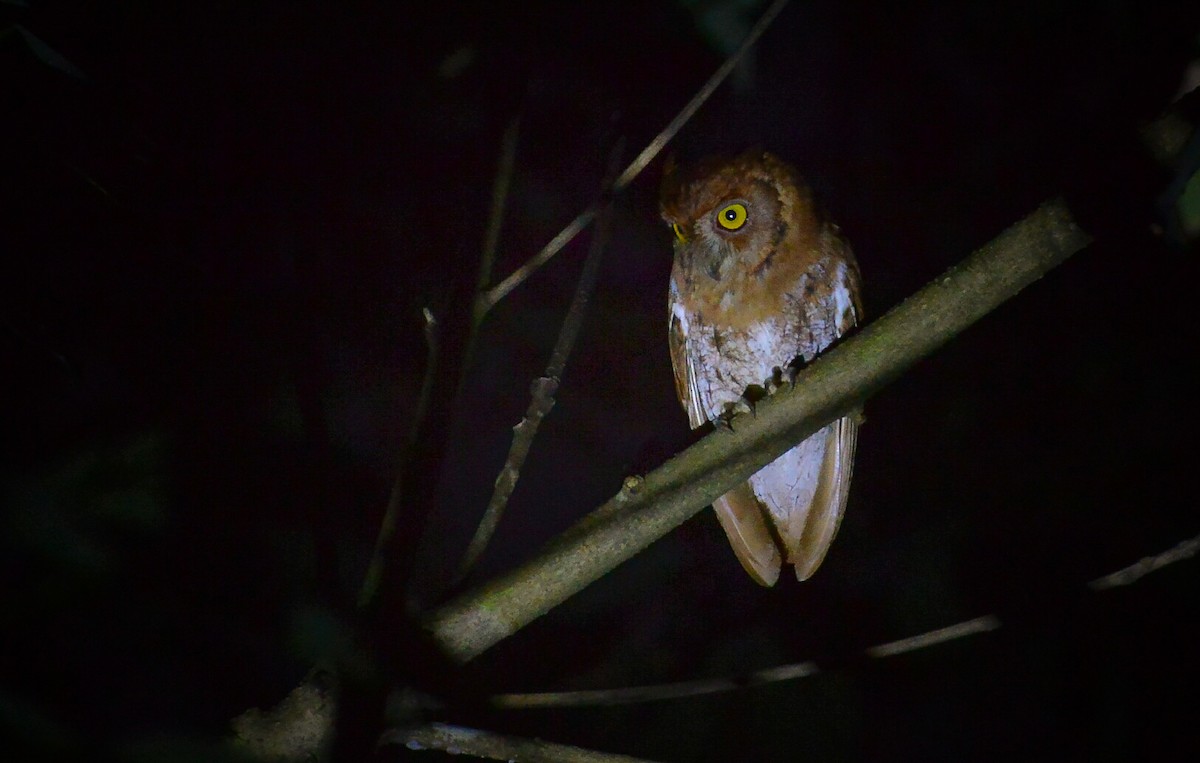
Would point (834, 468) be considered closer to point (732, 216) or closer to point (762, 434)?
point (732, 216)

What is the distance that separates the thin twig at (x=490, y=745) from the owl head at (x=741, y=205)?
1422 millimetres

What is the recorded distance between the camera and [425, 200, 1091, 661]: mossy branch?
1148mm

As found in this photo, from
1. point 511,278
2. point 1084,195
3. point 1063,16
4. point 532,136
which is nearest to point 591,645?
point 532,136

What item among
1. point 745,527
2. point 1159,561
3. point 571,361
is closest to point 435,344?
point 1159,561

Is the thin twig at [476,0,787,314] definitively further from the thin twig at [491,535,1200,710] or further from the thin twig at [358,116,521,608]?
the thin twig at [491,535,1200,710]

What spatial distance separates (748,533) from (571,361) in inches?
47.9

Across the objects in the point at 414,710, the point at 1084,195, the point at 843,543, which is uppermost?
the point at 843,543

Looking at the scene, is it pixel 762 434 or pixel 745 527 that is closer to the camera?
pixel 762 434

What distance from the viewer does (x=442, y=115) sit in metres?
2.74

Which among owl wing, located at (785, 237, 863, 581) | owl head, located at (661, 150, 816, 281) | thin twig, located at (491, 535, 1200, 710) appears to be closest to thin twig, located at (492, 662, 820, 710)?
thin twig, located at (491, 535, 1200, 710)

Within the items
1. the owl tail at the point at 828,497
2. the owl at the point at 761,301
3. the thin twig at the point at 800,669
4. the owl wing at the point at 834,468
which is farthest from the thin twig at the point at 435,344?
the owl tail at the point at 828,497

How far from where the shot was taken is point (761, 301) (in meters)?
2.27

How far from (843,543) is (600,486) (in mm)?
970

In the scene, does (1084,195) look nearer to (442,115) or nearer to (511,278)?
(511,278)
